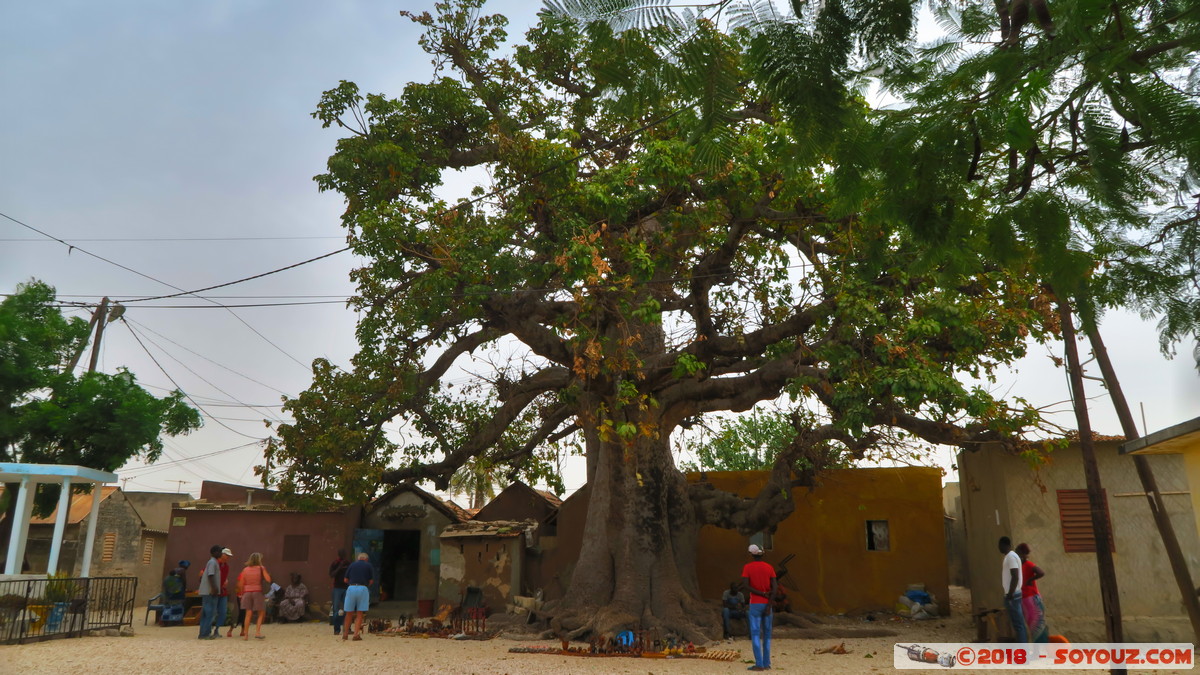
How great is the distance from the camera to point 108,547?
28531 millimetres

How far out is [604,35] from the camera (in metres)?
3.40

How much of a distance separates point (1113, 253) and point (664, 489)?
11.4m

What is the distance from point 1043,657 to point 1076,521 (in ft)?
13.9

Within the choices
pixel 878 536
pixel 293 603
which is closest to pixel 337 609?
pixel 293 603

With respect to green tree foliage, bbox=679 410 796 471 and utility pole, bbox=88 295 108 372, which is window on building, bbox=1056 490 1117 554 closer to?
green tree foliage, bbox=679 410 796 471

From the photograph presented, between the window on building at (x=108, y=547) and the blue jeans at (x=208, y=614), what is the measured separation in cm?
1864

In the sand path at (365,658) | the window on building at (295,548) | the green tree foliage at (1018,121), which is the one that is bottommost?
the sand path at (365,658)

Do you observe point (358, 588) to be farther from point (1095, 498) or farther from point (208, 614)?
point (1095, 498)

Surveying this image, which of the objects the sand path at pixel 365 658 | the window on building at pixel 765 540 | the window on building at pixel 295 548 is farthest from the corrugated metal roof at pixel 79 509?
the window on building at pixel 765 540

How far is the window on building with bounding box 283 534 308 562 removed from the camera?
66.3 ft

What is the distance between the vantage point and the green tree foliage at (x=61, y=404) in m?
16.0

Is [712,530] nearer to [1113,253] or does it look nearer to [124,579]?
[124,579]

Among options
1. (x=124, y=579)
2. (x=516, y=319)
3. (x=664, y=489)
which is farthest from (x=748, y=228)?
(x=124, y=579)

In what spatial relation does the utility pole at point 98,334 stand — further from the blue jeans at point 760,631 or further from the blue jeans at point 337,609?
the blue jeans at point 760,631
